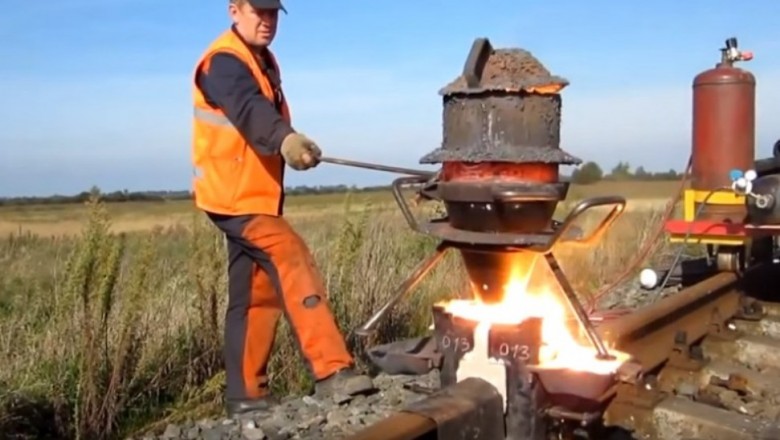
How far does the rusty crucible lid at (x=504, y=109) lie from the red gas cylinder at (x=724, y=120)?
13.1 ft

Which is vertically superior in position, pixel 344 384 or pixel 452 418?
pixel 452 418

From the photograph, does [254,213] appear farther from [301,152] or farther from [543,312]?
[543,312]

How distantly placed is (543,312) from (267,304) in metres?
2.15

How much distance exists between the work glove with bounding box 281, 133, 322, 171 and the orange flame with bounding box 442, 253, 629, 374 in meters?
1.14

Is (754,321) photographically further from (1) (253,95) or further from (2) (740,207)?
(1) (253,95)

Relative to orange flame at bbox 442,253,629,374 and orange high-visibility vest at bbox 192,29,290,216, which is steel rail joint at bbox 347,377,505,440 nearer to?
orange flame at bbox 442,253,629,374

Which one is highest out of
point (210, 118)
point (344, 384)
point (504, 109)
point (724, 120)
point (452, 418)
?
point (724, 120)

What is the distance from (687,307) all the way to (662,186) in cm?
142

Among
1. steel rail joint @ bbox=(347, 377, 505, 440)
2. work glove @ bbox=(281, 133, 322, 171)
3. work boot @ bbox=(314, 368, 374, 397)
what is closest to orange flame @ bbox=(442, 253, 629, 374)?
steel rail joint @ bbox=(347, 377, 505, 440)

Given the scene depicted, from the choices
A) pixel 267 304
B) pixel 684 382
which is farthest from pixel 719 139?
pixel 267 304

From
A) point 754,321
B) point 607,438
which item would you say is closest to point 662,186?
point 754,321

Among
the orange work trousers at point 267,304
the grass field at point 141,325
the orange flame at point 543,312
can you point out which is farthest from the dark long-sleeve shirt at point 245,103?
the orange flame at point 543,312

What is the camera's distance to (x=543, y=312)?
3.14 m

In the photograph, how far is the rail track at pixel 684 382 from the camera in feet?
9.40
